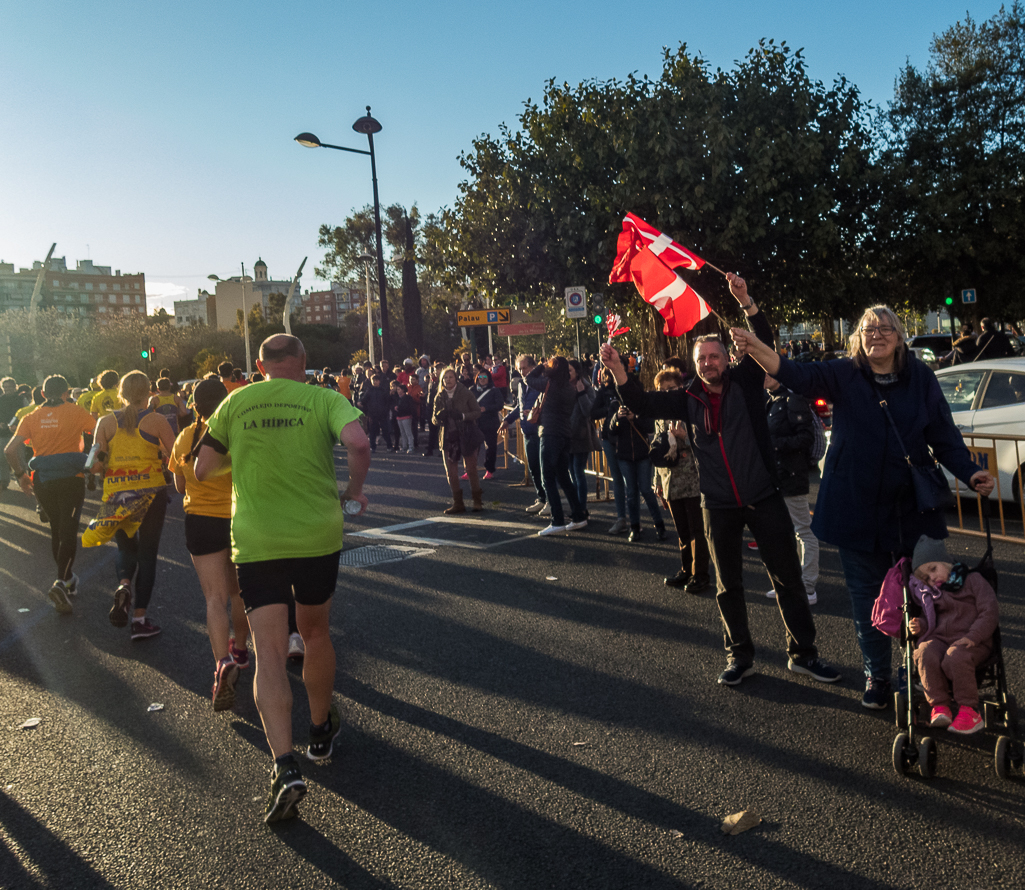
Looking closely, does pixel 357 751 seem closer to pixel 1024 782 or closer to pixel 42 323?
pixel 1024 782

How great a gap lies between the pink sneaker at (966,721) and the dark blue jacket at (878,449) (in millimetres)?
759

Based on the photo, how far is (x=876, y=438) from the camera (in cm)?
411

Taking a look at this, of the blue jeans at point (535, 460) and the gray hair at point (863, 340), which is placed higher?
the gray hair at point (863, 340)

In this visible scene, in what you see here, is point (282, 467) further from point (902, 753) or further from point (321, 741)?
point (902, 753)

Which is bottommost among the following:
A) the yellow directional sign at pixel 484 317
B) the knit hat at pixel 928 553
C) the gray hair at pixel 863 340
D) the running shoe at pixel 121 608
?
the running shoe at pixel 121 608

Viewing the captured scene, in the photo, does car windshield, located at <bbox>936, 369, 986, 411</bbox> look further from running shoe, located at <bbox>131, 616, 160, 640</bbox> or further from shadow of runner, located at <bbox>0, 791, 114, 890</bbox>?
shadow of runner, located at <bbox>0, 791, 114, 890</bbox>

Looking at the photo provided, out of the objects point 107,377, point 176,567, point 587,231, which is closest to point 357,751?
point 176,567

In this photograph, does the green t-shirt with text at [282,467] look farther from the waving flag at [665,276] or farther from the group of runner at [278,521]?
the waving flag at [665,276]

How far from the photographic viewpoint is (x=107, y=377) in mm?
9367

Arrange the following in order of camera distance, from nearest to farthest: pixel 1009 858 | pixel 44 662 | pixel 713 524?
pixel 1009 858, pixel 713 524, pixel 44 662

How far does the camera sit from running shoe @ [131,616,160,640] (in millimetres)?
6387

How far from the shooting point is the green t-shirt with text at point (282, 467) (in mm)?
3840

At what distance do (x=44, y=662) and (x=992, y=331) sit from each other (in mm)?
16919

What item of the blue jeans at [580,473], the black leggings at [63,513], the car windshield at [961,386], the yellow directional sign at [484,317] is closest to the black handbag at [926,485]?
the car windshield at [961,386]
